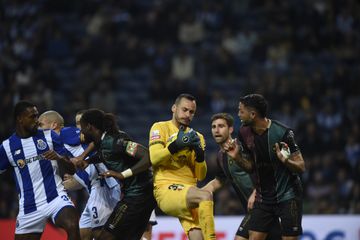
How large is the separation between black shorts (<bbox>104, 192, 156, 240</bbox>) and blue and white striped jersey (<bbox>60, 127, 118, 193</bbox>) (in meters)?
0.74

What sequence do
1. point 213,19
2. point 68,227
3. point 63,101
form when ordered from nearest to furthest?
point 68,227 → point 63,101 → point 213,19

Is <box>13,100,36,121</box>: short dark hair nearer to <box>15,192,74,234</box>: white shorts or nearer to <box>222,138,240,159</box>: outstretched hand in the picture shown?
<box>15,192,74,234</box>: white shorts

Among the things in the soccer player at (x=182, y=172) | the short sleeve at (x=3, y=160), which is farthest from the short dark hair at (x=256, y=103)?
the short sleeve at (x=3, y=160)

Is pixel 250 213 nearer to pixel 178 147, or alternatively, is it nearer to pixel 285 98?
pixel 178 147

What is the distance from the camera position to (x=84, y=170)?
11461 millimetres

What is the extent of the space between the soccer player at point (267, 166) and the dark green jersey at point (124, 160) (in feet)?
4.02

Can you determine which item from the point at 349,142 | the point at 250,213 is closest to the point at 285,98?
the point at 349,142

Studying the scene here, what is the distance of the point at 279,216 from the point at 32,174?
9.50 feet

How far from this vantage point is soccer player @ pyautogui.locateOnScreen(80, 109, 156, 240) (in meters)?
10.4

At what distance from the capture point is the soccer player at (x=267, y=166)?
9.89 meters

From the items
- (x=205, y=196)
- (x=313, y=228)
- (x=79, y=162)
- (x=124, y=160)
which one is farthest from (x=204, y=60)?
(x=205, y=196)

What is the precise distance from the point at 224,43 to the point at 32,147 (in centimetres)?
1248

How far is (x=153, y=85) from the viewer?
2098 centimetres

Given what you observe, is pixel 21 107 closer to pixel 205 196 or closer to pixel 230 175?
pixel 205 196
